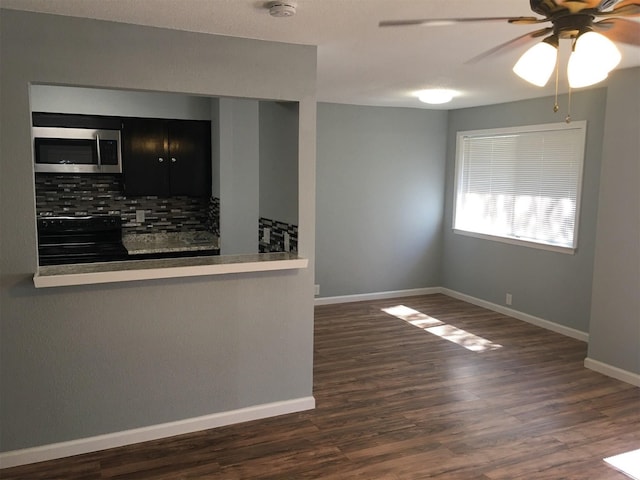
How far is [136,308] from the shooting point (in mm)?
3061

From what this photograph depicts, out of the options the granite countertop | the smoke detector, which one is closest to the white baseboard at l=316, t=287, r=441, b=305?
the granite countertop

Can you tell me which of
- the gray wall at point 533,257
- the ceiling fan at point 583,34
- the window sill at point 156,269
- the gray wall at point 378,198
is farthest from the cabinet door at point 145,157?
the ceiling fan at point 583,34

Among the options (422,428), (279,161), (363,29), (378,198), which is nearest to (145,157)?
(279,161)

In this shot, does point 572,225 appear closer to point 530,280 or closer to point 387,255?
point 530,280

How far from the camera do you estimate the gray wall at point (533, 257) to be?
4.95m

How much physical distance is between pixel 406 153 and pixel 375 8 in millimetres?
4159

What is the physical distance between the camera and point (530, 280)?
564cm

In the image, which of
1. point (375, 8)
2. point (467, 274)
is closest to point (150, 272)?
point (375, 8)

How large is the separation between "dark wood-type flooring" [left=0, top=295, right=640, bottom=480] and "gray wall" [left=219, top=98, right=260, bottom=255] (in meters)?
1.32

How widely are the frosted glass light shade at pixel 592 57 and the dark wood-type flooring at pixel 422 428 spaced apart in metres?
2.12

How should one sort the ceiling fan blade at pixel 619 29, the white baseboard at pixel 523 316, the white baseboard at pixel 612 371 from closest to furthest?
the ceiling fan blade at pixel 619 29, the white baseboard at pixel 612 371, the white baseboard at pixel 523 316

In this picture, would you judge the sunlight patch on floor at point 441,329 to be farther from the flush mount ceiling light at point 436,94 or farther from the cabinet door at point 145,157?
the cabinet door at point 145,157

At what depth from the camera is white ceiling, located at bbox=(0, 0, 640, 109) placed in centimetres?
248

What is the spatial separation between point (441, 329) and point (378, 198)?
1820 mm
